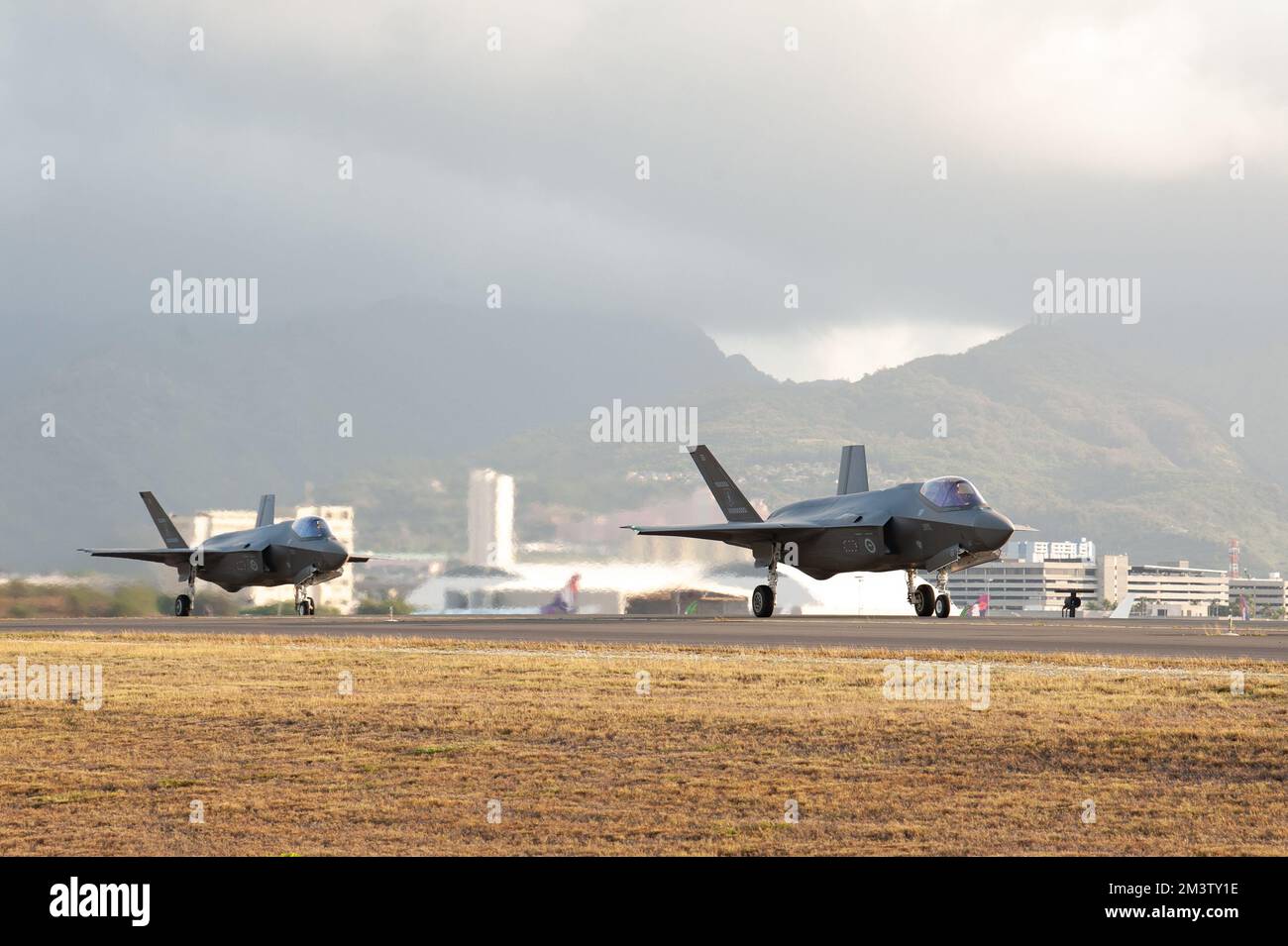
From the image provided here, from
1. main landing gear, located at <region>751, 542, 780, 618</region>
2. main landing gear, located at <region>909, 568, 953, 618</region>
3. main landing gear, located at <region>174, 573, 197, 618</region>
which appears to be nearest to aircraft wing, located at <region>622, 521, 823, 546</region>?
main landing gear, located at <region>751, 542, 780, 618</region>

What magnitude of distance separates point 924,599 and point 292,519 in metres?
28.6

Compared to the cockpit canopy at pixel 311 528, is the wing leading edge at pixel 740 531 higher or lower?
lower

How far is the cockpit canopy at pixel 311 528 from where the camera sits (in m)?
59.9

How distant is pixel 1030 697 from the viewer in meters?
21.1

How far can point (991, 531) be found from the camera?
45.6 meters

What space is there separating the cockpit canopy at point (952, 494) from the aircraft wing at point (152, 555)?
36672mm

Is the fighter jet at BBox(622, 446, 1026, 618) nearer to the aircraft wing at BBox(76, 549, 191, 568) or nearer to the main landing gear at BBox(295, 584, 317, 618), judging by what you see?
the main landing gear at BBox(295, 584, 317, 618)

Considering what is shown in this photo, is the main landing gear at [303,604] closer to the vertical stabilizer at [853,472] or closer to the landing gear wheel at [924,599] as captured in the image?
the vertical stabilizer at [853,472]

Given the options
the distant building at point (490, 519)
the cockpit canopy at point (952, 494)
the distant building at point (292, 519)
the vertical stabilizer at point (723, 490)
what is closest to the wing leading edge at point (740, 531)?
the vertical stabilizer at point (723, 490)

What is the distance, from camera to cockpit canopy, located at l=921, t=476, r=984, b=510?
153 ft

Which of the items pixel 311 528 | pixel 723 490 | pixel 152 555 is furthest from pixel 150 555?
pixel 723 490

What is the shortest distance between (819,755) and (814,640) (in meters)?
17.5
